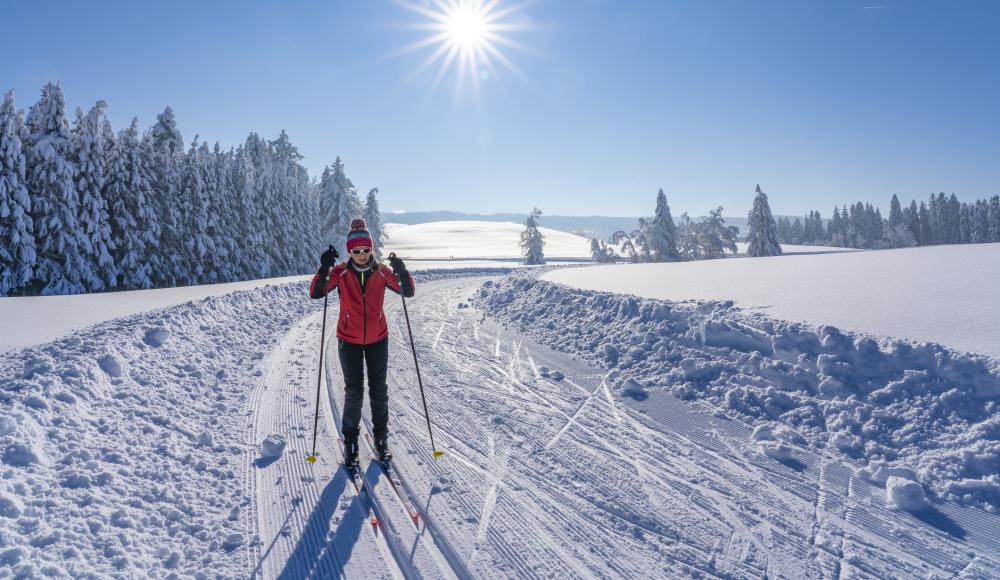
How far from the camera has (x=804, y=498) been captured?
4191 millimetres

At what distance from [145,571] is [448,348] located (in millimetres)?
7223

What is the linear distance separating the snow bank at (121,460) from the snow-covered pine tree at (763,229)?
2124 inches

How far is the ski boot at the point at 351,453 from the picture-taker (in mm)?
4867

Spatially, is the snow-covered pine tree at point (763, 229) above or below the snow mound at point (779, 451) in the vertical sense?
above

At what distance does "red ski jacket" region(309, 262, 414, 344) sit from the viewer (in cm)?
500

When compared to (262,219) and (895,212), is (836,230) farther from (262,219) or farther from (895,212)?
(262,219)

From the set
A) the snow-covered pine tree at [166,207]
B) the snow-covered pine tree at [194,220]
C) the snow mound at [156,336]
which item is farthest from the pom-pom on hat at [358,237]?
the snow-covered pine tree at [194,220]

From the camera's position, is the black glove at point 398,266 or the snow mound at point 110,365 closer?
the black glove at point 398,266

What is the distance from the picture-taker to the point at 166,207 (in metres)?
29.9

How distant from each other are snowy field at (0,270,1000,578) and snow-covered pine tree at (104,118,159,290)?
23344 mm

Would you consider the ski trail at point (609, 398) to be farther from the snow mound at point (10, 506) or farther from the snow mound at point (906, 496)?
the snow mound at point (10, 506)

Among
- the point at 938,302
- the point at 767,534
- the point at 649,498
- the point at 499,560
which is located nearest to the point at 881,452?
the point at 767,534

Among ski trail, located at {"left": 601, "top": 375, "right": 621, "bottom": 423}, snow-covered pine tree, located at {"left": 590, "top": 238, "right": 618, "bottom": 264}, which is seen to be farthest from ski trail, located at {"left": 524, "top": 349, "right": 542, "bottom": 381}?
snow-covered pine tree, located at {"left": 590, "top": 238, "right": 618, "bottom": 264}

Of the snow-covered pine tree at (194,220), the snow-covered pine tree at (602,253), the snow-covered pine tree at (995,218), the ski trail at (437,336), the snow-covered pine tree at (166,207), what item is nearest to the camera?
the ski trail at (437,336)
